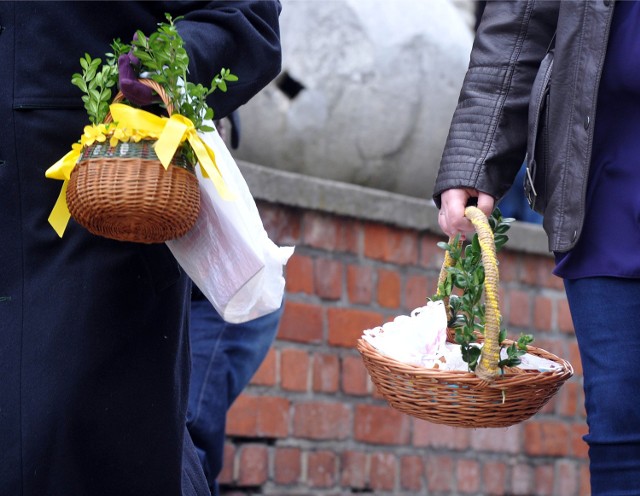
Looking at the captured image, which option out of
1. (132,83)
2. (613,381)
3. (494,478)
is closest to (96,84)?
(132,83)

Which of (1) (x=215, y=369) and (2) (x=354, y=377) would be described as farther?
(2) (x=354, y=377)

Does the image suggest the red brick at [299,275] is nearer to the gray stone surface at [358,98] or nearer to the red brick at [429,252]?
the gray stone surface at [358,98]

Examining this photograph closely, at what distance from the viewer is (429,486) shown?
14.0ft

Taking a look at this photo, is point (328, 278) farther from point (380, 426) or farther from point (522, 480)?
point (522, 480)

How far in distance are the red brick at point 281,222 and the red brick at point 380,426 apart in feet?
1.88

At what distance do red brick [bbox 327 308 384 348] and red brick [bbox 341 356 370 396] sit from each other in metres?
0.05

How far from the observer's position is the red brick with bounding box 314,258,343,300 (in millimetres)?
4023

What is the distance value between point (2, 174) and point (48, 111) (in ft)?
0.42

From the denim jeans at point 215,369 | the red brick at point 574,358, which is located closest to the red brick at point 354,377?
the denim jeans at point 215,369

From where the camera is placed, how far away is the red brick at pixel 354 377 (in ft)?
13.4

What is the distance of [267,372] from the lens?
3.88m

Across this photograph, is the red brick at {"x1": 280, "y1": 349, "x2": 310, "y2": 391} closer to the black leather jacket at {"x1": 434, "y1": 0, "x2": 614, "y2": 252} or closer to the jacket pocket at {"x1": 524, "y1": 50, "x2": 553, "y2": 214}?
the black leather jacket at {"x1": 434, "y1": 0, "x2": 614, "y2": 252}

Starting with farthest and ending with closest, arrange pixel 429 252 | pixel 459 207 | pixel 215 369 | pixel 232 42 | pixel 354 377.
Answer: pixel 429 252, pixel 354 377, pixel 215 369, pixel 459 207, pixel 232 42

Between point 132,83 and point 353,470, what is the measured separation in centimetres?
220
